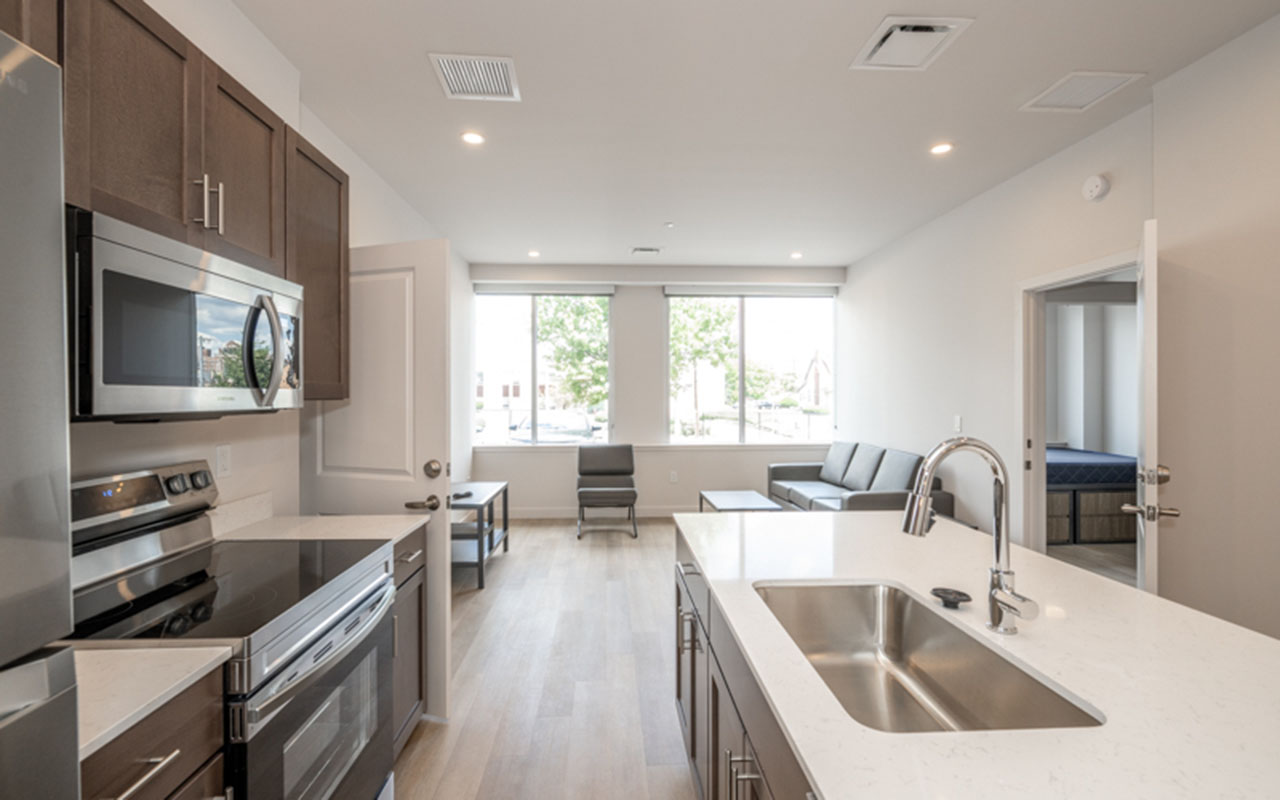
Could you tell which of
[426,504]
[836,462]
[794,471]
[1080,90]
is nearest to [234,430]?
[426,504]

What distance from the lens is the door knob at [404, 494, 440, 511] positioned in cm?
225

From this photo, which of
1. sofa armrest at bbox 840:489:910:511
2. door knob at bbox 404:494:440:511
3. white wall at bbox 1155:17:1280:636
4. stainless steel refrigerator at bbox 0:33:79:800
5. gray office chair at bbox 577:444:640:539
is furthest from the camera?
gray office chair at bbox 577:444:640:539

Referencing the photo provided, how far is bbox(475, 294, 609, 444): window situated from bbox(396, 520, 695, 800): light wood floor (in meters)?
2.14

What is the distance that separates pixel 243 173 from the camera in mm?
1628

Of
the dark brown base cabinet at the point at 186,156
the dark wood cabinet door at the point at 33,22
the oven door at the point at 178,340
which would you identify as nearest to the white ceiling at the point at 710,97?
the dark brown base cabinet at the point at 186,156

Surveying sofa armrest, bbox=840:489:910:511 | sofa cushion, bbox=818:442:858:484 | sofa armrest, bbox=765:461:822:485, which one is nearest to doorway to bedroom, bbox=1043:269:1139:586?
sofa armrest, bbox=840:489:910:511

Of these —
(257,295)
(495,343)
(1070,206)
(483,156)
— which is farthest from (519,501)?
(1070,206)

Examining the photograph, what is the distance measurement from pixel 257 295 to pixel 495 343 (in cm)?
479

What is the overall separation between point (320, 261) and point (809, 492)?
171 inches

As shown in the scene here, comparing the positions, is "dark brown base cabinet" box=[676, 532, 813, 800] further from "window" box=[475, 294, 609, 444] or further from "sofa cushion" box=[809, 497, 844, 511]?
"window" box=[475, 294, 609, 444]

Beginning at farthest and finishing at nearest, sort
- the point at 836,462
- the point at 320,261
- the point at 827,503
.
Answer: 1. the point at 836,462
2. the point at 827,503
3. the point at 320,261

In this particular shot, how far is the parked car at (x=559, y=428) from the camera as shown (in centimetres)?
632

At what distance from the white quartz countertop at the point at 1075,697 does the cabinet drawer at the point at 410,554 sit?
110 cm

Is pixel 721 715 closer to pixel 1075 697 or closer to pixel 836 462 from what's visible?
pixel 1075 697
